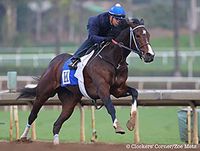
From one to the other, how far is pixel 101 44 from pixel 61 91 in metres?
1.06

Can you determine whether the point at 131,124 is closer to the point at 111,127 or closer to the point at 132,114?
the point at 132,114

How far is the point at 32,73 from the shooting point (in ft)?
97.1

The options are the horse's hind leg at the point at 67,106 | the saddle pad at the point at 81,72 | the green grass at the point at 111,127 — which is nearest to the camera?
the saddle pad at the point at 81,72

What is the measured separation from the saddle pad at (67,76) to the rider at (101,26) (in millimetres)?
92

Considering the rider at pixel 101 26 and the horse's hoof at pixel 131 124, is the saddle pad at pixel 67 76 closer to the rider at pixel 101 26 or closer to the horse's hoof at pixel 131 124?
the rider at pixel 101 26

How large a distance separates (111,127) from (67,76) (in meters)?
4.98

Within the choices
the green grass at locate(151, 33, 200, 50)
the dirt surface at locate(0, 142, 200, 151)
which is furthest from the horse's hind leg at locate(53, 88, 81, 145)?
the green grass at locate(151, 33, 200, 50)

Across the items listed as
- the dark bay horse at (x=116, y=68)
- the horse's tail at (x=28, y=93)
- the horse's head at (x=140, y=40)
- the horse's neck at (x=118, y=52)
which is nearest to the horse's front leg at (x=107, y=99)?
the dark bay horse at (x=116, y=68)

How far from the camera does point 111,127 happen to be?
1409 cm

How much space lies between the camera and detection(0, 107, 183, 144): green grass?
12019 mm

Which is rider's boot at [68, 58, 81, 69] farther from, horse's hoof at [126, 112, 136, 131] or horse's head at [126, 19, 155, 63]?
horse's hoof at [126, 112, 136, 131]

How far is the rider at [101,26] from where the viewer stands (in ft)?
28.9

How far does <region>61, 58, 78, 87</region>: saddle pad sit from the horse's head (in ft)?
2.99

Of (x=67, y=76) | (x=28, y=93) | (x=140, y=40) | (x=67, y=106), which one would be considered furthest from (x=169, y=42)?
(x=140, y=40)
